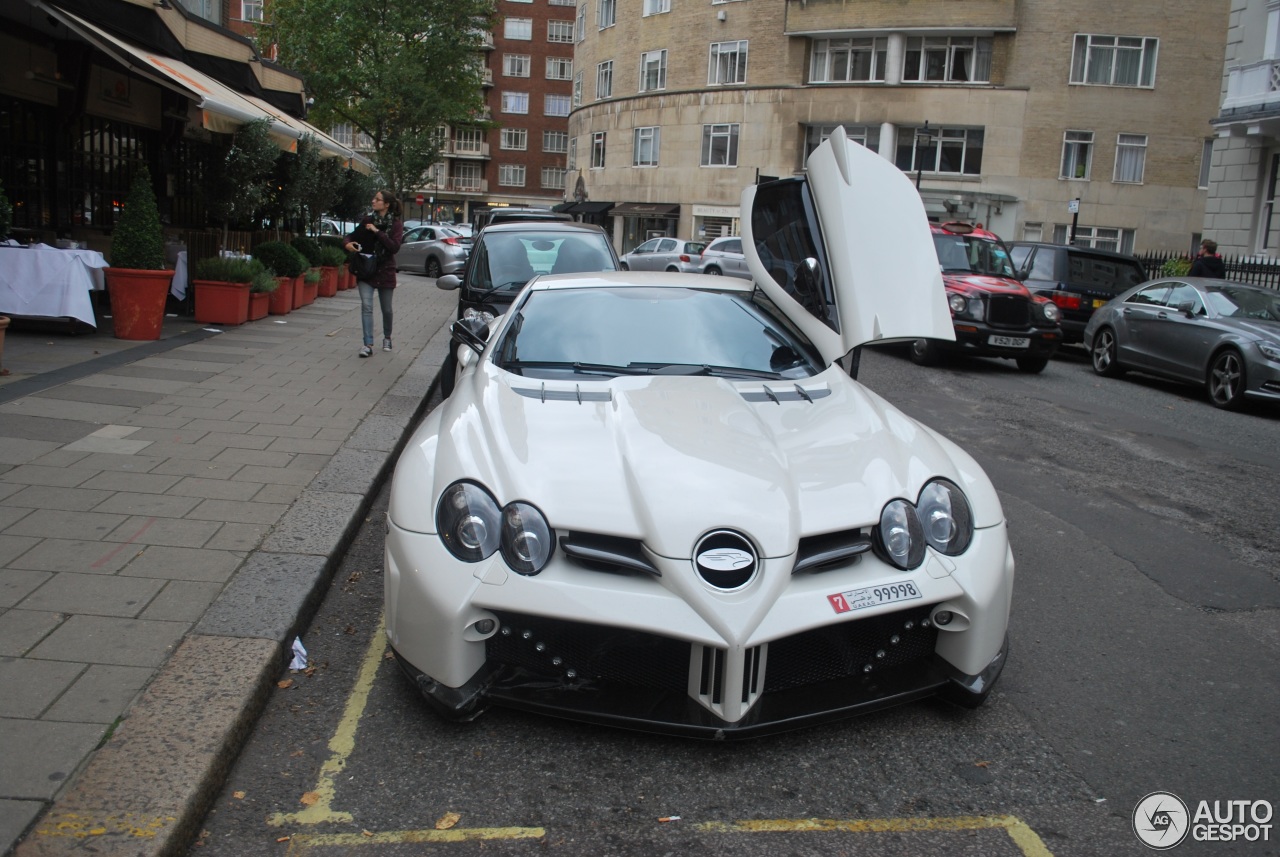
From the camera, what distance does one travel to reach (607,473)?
3.48m

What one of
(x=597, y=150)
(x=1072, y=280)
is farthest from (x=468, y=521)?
(x=597, y=150)

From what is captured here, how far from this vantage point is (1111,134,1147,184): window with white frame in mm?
39406

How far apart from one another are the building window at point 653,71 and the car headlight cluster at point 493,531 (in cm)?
4704

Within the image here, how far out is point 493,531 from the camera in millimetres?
3301

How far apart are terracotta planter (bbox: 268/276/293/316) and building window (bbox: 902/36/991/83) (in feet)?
109

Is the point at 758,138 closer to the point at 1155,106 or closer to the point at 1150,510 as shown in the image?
the point at 1155,106

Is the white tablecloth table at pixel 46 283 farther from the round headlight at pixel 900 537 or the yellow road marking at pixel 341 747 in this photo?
the round headlight at pixel 900 537

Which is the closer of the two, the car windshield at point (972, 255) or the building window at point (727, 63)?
the car windshield at point (972, 255)

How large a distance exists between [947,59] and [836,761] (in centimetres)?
4242

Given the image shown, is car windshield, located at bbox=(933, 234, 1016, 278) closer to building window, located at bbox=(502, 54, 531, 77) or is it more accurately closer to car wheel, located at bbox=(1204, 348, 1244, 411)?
car wheel, located at bbox=(1204, 348, 1244, 411)

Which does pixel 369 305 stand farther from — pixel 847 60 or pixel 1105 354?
pixel 847 60

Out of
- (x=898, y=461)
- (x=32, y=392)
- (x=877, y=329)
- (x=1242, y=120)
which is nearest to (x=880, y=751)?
(x=898, y=461)

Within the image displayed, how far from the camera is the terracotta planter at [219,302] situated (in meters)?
12.6

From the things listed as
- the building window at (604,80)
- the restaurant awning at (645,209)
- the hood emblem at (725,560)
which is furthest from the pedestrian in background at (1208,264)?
the building window at (604,80)
